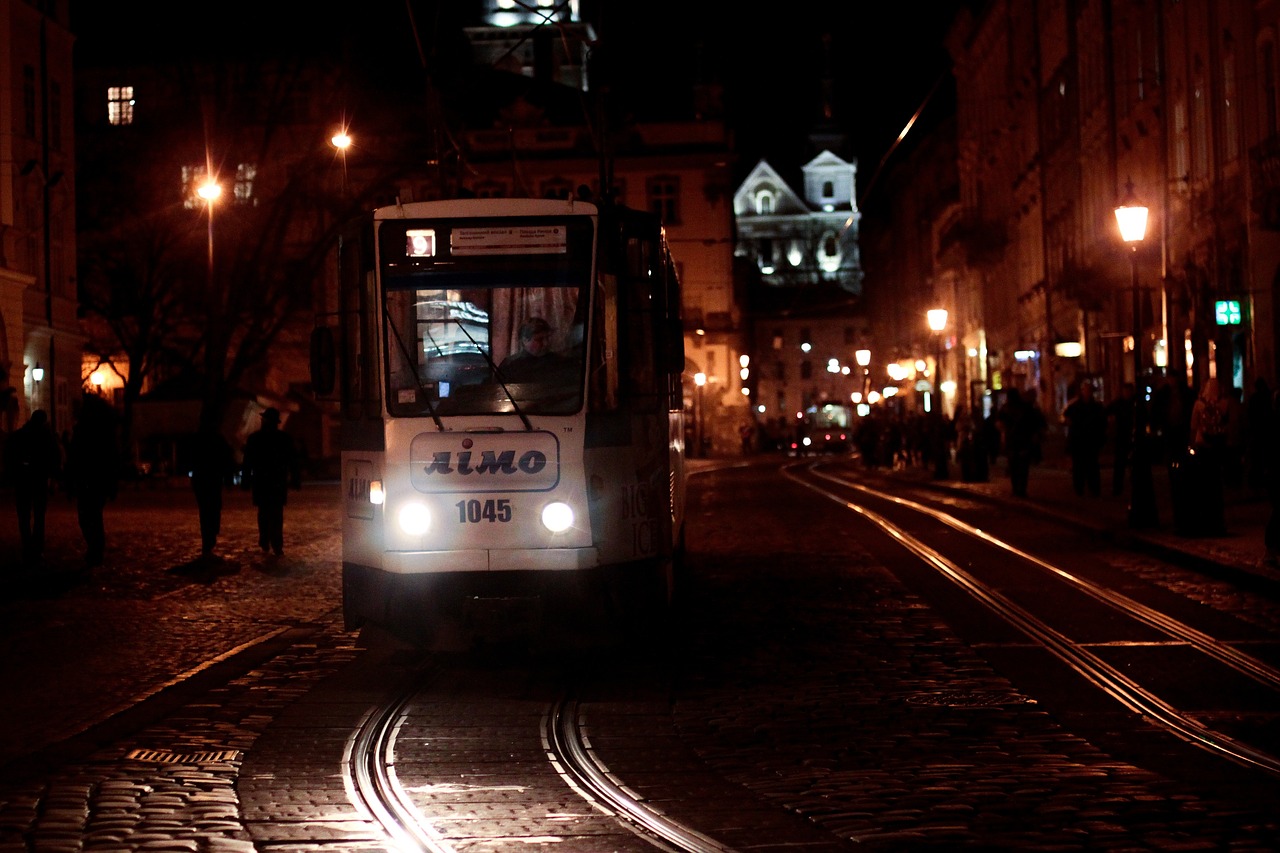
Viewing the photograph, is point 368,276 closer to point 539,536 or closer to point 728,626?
point 539,536

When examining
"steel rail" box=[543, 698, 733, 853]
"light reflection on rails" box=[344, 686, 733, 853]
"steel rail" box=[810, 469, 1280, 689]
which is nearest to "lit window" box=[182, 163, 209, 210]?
"steel rail" box=[810, 469, 1280, 689]

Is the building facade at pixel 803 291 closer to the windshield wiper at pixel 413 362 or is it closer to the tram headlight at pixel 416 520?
the windshield wiper at pixel 413 362

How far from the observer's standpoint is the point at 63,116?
153 ft

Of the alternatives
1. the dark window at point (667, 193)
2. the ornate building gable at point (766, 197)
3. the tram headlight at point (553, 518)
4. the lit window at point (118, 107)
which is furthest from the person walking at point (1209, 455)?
the ornate building gable at point (766, 197)

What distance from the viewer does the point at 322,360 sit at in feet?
35.8

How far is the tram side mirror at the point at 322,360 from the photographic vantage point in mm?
10898

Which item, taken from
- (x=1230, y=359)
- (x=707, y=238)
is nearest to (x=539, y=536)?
(x=1230, y=359)

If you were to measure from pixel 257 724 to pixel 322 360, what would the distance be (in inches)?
103

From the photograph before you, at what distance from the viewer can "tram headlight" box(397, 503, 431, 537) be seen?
10648 millimetres

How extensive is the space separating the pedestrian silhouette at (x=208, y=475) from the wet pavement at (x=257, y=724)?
92 cm

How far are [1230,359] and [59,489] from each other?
26573mm

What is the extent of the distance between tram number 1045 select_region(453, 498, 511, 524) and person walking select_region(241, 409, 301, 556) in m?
9.15

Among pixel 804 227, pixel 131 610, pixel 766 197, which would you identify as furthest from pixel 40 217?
pixel 766 197

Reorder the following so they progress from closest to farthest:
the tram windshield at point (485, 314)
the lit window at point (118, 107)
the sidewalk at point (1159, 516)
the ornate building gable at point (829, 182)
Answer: the tram windshield at point (485, 314), the sidewalk at point (1159, 516), the lit window at point (118, 107), the ornate building gable at point (829, 182)
